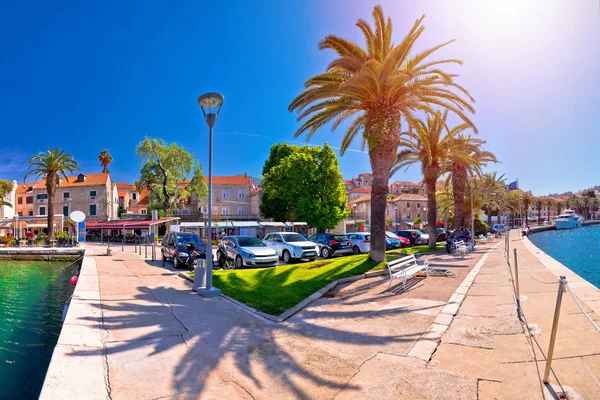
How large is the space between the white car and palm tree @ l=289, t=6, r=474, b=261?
495cm

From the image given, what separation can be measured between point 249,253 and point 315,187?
80.9 feet

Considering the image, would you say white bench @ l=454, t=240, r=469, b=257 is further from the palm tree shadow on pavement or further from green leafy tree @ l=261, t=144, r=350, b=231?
green leafy tree @ l=261, t=144, r=350, b=231

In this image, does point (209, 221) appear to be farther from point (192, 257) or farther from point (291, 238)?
point (291, 238)

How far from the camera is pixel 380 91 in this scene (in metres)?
13.8

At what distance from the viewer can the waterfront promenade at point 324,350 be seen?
13.5ft

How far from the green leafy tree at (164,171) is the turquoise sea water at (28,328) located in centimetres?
2934

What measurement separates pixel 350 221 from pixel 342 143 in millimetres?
46229

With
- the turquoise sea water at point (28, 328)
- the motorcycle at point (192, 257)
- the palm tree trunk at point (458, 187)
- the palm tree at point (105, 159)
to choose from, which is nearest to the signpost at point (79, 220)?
the turquoise sea water at point (28, 328)

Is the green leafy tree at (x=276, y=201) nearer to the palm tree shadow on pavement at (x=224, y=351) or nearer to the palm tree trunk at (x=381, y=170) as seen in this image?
the palm tree trunk at (x=381, y=170)

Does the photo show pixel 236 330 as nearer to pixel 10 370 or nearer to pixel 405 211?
pixel 10 370

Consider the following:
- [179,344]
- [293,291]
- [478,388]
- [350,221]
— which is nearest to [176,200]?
[350,221]

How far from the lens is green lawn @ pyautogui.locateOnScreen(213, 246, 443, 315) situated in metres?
8.74

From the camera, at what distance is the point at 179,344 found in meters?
5.62

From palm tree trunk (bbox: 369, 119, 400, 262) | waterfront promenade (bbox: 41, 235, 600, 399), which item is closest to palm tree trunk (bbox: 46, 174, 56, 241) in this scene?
waterfront promenade (bbox: 41, 235, 600, 399)
